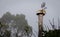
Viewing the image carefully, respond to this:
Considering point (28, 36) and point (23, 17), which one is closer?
point (28, 36)

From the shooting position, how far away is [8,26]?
2758 cm

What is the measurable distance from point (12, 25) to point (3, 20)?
5.47ft

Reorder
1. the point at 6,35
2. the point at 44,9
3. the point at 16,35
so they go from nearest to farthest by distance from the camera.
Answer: the point at 44,9, the point at 6,35, the point at 16,35

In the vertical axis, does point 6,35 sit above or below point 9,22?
below

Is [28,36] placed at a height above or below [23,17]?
below

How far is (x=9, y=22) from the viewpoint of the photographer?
94.7ft

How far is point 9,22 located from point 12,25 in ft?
2.57

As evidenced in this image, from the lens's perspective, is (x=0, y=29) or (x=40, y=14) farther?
(x=0, y=29)

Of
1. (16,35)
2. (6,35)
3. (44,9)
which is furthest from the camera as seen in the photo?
(16,35)

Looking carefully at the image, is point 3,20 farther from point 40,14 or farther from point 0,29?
point 40,14

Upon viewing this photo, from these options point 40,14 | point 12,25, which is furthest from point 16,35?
point 40,14

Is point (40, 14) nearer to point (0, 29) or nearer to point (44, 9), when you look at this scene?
point (44, 9)

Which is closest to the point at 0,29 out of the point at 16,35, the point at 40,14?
the point at 16,35

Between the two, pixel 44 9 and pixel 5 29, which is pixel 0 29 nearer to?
pixel 5 29
